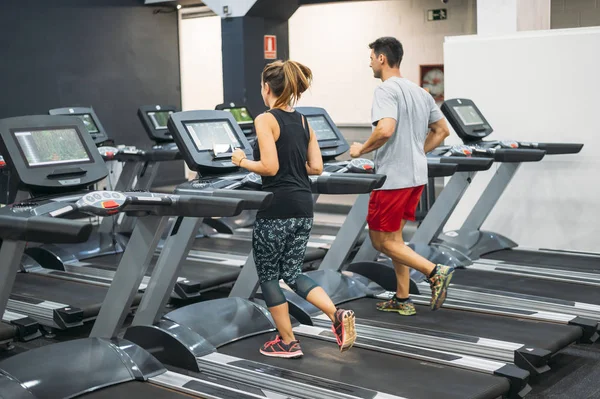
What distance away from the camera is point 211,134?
4.07m

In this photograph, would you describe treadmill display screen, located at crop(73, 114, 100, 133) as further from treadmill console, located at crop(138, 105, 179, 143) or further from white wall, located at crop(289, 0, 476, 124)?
white wall, located at crop(289, 0, 476, 124)

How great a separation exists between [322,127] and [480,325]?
1650 millimetres

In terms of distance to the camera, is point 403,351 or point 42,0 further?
point 42,0

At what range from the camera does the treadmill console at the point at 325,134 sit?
489 centimetres

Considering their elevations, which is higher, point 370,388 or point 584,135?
point 584,135

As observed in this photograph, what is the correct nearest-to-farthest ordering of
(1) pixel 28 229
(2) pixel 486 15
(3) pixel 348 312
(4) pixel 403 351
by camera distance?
(1) pixel 28 229 → (3) pixel 348 312 → (4) pixel 403 351 → (2) pixel 486 15

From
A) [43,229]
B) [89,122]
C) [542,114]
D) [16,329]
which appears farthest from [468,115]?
[43,229]

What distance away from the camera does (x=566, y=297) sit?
15.4 ft

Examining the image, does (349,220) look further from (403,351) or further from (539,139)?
(539,139)

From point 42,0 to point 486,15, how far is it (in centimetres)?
560

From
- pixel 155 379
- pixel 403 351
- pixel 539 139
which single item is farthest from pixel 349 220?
pixel 539 139

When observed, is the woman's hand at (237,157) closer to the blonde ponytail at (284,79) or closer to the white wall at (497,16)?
the blonde ponytail at (284,79)

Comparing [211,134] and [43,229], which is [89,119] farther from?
[43,229]

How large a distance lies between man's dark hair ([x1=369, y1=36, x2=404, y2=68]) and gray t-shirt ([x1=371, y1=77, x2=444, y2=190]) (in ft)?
0.31
